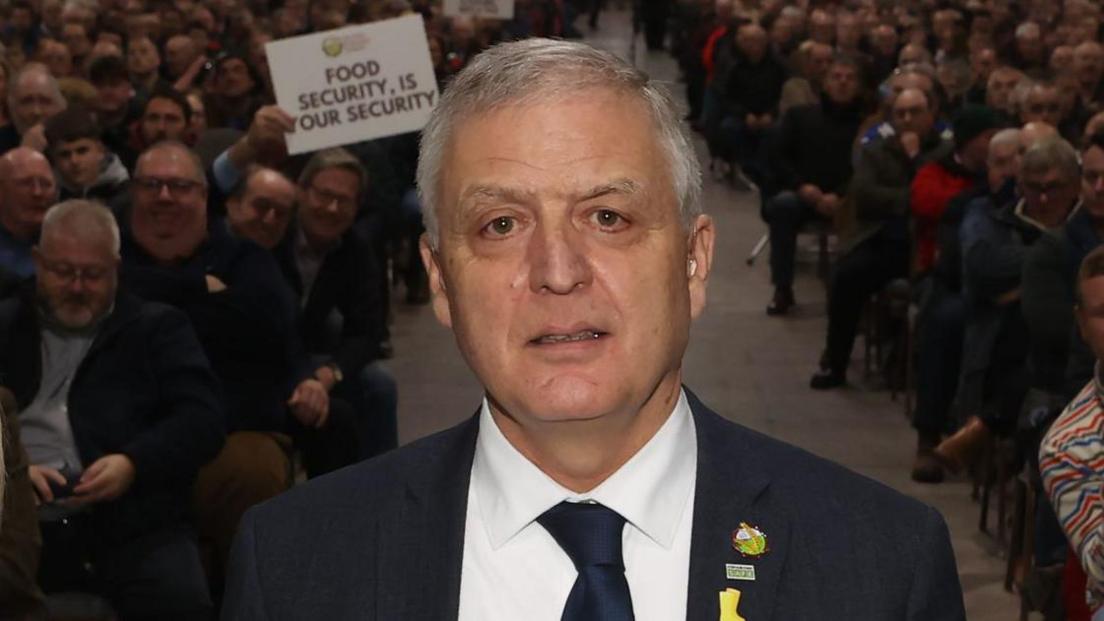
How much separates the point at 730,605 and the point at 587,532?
173 millimetres

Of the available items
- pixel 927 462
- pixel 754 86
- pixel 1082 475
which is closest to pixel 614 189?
pixel 1082 475

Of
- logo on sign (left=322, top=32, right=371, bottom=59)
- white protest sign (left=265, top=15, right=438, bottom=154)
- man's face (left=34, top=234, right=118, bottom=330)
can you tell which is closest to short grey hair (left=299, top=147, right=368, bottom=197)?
white protest sign (left=265, top=15, right=438, bottom=154)

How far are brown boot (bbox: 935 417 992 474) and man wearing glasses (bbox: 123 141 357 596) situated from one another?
8.77 ft

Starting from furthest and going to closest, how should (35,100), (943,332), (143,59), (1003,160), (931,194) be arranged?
1. (143,59)
2. (35,100)
3. (931,194)
4. (1003,160)
5. (943,332)

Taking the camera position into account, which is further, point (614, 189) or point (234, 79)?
point (234, 79)

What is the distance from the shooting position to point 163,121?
10.6 meters

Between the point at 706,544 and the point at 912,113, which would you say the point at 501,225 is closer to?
the point at 706,544

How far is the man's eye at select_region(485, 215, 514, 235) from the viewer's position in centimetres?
211

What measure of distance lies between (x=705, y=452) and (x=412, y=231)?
11.5m

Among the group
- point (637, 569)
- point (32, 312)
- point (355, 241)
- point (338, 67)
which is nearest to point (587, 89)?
point (637, 569)

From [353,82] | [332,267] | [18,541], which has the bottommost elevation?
[332,267]

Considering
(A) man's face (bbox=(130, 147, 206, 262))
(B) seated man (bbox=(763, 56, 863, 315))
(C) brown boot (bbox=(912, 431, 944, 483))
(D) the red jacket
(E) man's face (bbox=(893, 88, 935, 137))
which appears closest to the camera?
(A) man's face (bbox=(130, 147, 206, 262))

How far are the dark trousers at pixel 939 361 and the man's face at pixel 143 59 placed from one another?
7.65 meters

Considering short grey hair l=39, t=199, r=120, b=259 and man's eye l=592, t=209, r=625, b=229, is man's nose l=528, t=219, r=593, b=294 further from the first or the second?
short grey hair l=39, t=199, r=120, b=259
